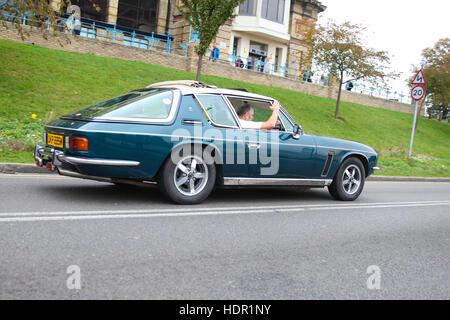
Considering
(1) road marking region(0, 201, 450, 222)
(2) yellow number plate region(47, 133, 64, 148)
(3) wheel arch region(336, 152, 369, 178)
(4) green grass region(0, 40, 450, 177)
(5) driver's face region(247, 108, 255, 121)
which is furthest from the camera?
(4) green grass region(0, 40, 450, 177)

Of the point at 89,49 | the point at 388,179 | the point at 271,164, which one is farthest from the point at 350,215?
the point at 89,49

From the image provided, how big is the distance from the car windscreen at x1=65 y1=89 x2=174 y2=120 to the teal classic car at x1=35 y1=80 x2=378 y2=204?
0.04 ft

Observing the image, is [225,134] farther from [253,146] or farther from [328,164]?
[328,164]

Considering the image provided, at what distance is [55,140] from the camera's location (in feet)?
17.6

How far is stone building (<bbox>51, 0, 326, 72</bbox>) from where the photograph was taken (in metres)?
33.2

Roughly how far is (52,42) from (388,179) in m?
16.6

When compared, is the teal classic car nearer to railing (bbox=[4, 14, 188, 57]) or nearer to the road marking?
the road marking

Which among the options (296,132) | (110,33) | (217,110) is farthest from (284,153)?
(110,33)

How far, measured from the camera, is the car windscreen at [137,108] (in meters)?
5.30

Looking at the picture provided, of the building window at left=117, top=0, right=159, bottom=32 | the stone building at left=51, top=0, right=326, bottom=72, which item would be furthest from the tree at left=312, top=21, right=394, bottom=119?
the building window at left=117, top=0, right=159, bottom=32

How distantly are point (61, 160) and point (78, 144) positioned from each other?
11.6 inches

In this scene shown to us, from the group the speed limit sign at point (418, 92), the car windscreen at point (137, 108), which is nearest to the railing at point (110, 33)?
the speed limit sign at point (418, 92)
